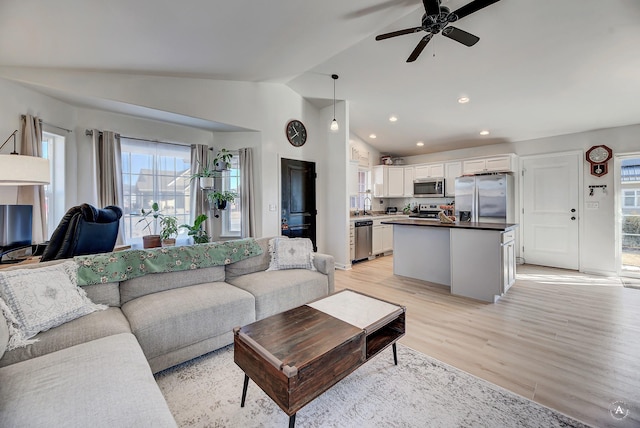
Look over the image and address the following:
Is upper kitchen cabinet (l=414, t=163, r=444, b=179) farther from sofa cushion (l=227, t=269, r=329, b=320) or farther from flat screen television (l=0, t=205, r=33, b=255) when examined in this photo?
flat screen television (l=0, t=205, r=33, b=255)

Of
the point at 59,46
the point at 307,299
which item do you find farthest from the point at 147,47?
the point at 307,299

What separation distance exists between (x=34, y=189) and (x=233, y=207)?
2399 mm

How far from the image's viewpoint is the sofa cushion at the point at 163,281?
7.27 ft

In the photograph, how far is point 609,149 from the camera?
175 inches

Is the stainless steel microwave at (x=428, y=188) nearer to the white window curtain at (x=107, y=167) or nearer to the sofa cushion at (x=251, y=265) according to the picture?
the sofa cushion at (x=251, y=265)

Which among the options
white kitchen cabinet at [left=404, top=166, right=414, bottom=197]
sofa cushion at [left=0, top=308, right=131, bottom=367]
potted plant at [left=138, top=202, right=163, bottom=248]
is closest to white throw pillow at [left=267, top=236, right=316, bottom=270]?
sofa cushion at [left=0, top=308, right=131, bottom=367]

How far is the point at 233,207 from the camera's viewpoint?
4.70 meters

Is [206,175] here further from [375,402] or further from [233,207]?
[375,402]

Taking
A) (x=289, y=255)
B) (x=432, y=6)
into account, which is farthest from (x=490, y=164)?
(x=289, y=255)

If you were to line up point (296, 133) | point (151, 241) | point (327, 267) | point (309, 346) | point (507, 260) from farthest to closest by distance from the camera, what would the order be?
point (296, 133), point (151, 241), point (507, 260), point (327, 267), point (309, 346)

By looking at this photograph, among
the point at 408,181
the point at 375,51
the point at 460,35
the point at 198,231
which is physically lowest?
the point at 198,231

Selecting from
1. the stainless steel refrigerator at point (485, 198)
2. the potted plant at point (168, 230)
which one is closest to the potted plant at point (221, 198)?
the potted plant at point (168, 230)

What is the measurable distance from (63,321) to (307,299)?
186 cm

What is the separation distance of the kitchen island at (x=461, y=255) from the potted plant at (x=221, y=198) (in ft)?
8.87
